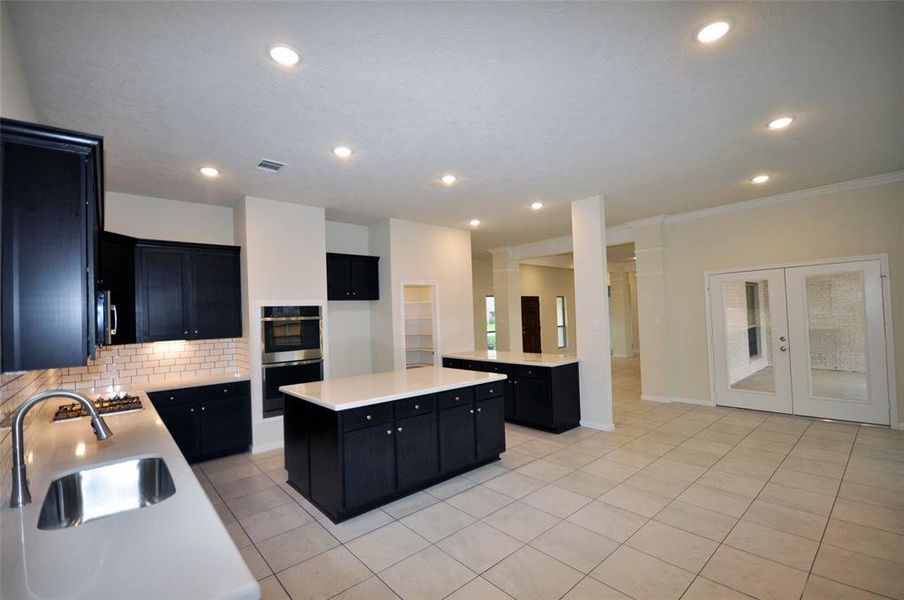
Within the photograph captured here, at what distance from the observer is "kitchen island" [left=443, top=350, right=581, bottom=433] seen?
4.91 meters

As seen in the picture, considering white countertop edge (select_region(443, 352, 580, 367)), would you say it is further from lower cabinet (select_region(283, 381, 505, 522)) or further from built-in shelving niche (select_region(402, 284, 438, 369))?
lower cabinet (select_region(283, 381, 505, 522))

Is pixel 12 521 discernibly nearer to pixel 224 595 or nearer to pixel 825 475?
pixel 224 595

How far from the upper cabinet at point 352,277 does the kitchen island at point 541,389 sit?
73.5 inches

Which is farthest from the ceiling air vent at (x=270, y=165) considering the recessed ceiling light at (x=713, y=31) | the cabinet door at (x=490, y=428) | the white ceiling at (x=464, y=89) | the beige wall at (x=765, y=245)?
the beige wall at (x=765, y=245)

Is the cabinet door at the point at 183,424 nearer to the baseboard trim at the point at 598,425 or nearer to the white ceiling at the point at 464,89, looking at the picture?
the white ceiling at the point at 464,89

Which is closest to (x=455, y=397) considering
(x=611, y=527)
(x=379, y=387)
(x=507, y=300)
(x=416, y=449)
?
(x=416, y=449)

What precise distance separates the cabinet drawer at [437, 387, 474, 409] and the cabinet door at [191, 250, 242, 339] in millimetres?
2679

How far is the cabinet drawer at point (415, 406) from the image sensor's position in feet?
10.8

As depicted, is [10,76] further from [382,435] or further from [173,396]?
[173,396]

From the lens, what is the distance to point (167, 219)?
460cm

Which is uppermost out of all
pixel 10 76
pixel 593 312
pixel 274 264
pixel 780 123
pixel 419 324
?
pixel 780 123

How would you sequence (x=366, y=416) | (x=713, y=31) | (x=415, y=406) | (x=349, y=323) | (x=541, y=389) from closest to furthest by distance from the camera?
(x=713, y=31) < (x=366, y=416) < (x=415, y=406) < (x=541, y=389) < (x=349, y=323)

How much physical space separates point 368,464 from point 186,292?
9.77ft

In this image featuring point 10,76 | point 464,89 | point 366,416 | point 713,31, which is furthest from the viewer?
point 366,416
